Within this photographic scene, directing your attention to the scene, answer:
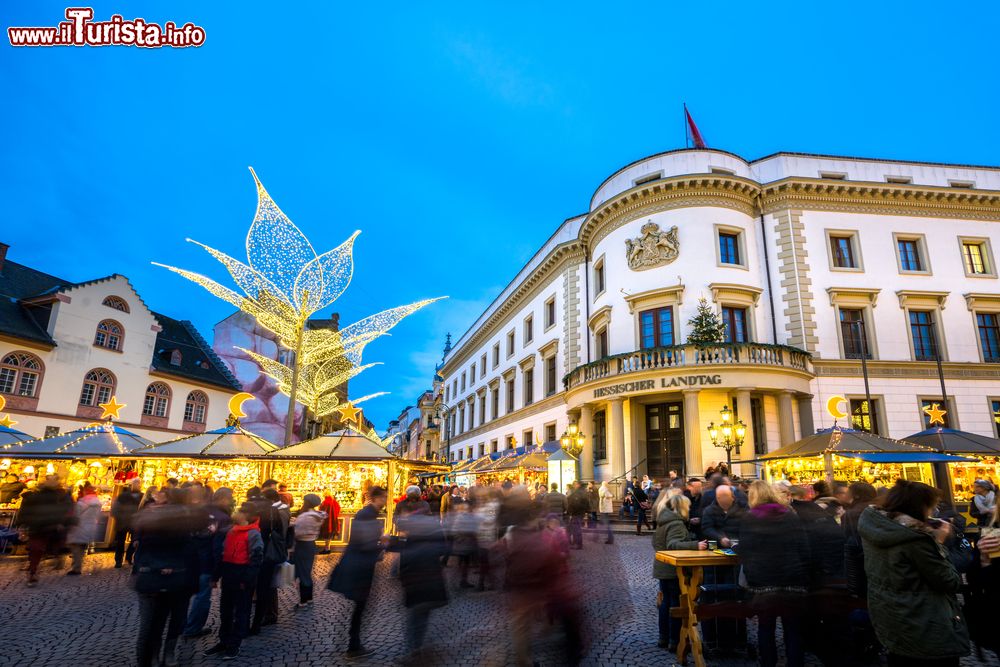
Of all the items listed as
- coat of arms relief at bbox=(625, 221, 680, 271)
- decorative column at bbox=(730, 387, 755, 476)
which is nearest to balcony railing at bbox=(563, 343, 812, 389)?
decorative column at bbox=(730, 387, 755, 476)

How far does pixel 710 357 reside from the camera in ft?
69.8

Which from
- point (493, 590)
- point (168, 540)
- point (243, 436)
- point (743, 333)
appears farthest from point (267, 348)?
point (168, 540)

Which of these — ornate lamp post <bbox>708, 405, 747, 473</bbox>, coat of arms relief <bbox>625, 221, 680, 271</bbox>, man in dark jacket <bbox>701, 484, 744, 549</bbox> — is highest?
coat of arms relief <bbox>625, 221, 680, 271</bbox>

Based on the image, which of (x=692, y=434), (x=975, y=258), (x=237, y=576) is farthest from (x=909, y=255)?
(x=237, y=576)

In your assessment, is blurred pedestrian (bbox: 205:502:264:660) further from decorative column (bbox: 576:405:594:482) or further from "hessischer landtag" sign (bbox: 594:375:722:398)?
decorative column (bbox: 576:405:594:482)

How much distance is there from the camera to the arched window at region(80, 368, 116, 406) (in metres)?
30.2

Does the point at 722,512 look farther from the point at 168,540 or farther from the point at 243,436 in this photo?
the point at 243,436

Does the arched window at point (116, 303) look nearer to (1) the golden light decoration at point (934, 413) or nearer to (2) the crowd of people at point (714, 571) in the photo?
(2) the crowd of people at point (714, 571)

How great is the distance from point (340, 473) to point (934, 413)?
21505mm

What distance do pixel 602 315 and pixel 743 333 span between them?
21.0 ft

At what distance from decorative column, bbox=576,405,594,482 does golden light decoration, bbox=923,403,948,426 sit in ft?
42.6

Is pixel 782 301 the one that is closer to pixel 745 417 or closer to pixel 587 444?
pixel 745 417

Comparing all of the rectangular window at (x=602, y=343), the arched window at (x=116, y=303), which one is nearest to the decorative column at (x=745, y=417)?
the rectangular window at (x=602, y=343)

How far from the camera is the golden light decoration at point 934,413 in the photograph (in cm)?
2034
